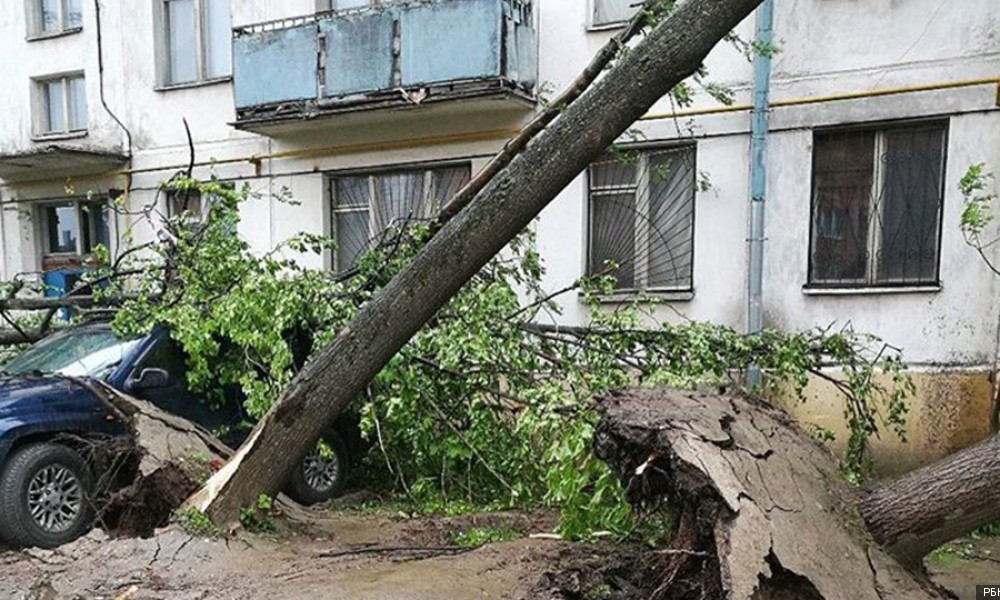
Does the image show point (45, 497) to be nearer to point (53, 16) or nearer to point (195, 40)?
point (195, 40)

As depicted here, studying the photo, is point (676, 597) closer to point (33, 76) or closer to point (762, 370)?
point (762, 370)

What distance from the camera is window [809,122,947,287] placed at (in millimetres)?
7055

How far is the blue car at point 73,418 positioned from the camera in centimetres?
497

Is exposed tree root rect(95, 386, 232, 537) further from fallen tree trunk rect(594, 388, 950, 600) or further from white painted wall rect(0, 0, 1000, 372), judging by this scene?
white painted wall rect(0, 0, 1000, 372)

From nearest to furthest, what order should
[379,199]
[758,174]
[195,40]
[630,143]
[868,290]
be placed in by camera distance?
[868,290] < [758,174] < [630,143] < [379,199] < [195,40]

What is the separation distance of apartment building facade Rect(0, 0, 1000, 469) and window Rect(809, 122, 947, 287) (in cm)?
2

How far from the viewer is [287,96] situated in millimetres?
9203

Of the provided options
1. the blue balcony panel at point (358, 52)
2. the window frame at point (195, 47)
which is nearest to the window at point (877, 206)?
the blue balcony panel at point (358, 52)

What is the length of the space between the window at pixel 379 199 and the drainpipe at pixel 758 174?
3.52m

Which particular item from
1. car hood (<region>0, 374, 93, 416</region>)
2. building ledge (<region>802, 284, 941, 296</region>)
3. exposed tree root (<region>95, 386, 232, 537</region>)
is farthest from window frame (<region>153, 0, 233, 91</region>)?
building ledge (<region>802, 284, 941, 296</region>)

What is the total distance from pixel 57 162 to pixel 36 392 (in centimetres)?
742

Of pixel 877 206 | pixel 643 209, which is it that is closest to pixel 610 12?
pixel 643 209

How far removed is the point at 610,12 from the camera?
8.41 metres

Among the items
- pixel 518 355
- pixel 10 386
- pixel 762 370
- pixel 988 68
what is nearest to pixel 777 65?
pixel 988 68
